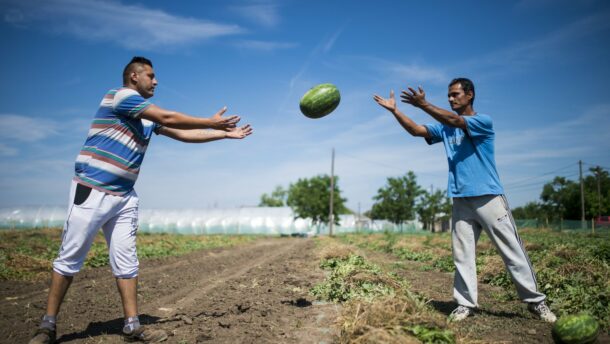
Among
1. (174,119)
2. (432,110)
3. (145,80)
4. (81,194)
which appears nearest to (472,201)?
(432,110)

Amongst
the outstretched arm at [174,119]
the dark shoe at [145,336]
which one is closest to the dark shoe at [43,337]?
the dark shoe at [145,336]

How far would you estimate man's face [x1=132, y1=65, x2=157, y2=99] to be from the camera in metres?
3.67

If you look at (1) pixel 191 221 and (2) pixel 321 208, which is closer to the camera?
(1) pixel 191 221

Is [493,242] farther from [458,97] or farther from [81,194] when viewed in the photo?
[81,194]

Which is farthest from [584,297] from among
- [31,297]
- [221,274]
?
[31,297]

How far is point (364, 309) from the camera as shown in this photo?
3.08 meters

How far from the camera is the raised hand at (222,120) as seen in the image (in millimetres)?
3645

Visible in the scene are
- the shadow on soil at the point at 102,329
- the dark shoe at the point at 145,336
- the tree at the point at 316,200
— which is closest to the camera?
the dark shoe at the point at 145,336

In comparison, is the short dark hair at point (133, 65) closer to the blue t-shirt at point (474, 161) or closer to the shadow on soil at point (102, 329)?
the shadow on soil at point (102, 329)

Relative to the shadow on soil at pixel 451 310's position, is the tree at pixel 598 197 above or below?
above

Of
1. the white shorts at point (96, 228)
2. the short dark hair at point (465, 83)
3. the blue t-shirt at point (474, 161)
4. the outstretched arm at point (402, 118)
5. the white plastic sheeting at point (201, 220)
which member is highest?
the short dark hair at point (465, 83)

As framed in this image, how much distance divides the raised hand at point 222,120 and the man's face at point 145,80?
2.41ft

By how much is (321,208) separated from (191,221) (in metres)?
18.1

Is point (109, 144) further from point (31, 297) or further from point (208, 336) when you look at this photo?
point (31, 297)
